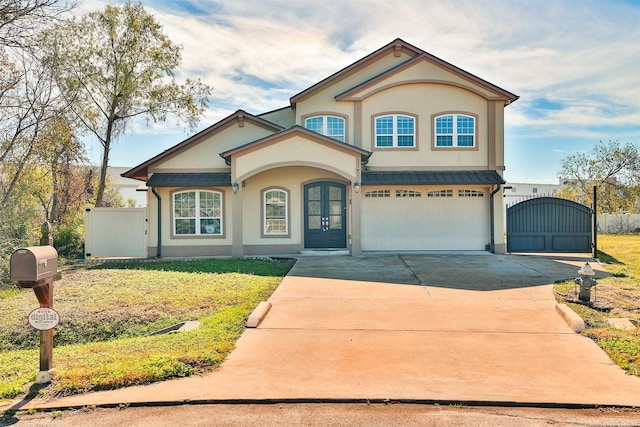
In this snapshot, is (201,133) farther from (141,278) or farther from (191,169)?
(141,278)

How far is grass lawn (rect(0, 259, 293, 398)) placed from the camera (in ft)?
18.2

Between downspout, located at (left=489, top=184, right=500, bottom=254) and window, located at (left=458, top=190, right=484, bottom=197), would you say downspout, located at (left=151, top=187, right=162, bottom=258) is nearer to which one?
window, located at (left=458, top=190, right=484, bottom=197)

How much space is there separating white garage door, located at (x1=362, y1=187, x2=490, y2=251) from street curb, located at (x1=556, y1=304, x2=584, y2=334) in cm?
1018

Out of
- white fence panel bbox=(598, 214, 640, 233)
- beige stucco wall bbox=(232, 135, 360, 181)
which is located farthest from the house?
white fence panel bbox=(598, 214, 640, 233)

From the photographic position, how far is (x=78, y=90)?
21.3 metres

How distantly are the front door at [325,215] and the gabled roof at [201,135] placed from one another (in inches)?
118

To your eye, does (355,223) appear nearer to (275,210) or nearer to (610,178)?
(275,210)

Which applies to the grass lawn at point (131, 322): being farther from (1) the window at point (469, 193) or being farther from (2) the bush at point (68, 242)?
(1) the window at point (469, 193)

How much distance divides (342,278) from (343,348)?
19.0 ft

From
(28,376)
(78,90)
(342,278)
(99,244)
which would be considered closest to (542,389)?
(28,376)

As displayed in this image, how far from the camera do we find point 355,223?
17203 millimetres

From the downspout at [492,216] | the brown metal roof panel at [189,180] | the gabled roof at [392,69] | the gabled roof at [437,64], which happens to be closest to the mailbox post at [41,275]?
the brown metal roof panel at [189,180]

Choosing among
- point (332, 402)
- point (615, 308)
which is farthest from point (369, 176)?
point (332, 402)

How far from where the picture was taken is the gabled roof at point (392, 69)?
18.5 m
